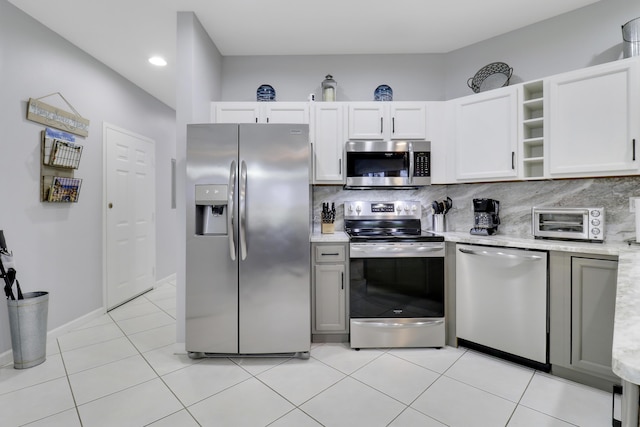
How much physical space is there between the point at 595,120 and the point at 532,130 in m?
0.45

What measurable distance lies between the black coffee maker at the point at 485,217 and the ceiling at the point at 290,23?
160cm

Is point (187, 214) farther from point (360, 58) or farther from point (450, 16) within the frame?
point (450, 16)

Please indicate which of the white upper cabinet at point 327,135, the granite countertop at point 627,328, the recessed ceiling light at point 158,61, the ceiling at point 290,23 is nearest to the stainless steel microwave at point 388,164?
the white upper cabinet at point 327,135

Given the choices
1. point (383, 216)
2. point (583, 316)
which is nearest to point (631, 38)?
point (583, 316)

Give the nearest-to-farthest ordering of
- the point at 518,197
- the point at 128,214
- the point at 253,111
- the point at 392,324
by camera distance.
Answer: the point at 392,324, the point at 518,197, the point at 253,111, the point at 128,214

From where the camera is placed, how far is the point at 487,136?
2.51m

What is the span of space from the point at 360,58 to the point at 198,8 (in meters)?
1.60

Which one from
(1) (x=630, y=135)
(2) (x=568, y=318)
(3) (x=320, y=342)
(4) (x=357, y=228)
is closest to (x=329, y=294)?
(3) (x=320, y=342)

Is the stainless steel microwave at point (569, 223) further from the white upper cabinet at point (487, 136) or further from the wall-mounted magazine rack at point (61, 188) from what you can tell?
the wall-mounted magazine rack at point (61, 188)

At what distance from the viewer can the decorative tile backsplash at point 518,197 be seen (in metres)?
2.18

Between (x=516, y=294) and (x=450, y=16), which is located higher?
(x=450, y=16)

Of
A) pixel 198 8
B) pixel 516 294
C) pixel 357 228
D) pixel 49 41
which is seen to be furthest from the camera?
pixel 357 228

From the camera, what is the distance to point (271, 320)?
2.20 m

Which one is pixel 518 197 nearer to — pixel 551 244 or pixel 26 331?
pixel 551 244
